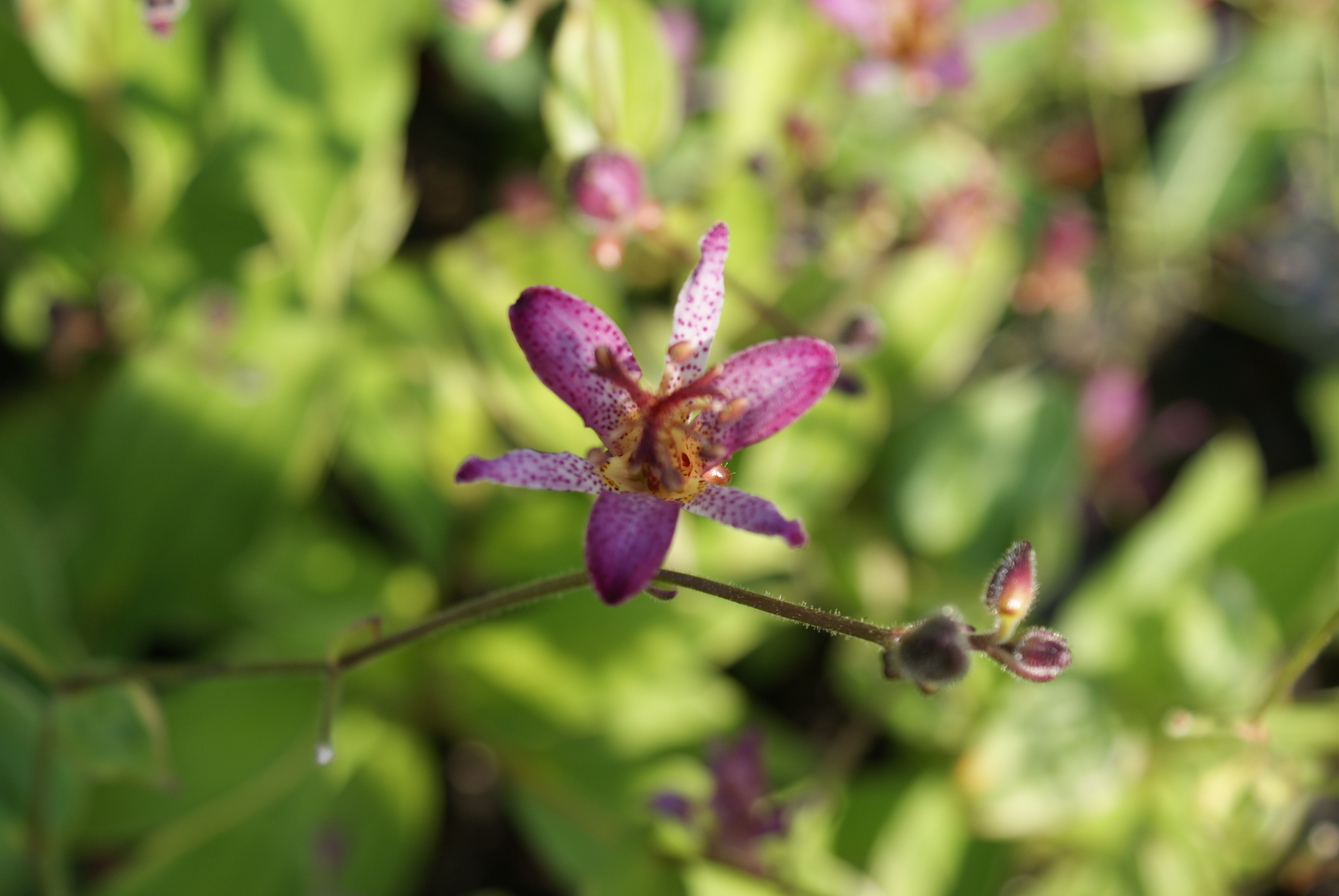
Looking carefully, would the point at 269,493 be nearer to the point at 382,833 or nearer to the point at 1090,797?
the point at 382,833

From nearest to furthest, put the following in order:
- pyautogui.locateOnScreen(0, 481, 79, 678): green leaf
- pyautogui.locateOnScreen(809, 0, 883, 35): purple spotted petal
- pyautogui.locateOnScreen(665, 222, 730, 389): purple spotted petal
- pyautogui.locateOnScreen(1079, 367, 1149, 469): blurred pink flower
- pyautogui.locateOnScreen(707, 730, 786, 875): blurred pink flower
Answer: pyautogui.locateOnScreen(665, 222, 730, 389): purple spotted petal → pyautogui.locateOnScreen(707, 730, 786, 875): blurred pink flower → pyautogui.locateOnScreen(0, 481, 79, 678): green leaf → pyautogui.locateOnScreen(809, 0, 883, 35): purple spotted petal → pyautogui.locateOnScreen(1079, 367, 1149, 469): blurred pink flower

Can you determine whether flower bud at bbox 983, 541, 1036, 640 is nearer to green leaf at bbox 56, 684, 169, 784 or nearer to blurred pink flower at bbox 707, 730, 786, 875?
blurred pink flower at bbox 707, 730, 786, 875

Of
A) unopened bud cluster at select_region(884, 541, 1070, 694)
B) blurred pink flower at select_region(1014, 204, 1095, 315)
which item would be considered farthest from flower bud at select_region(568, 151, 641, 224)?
blurred pink flower at select_region(1014, 204, 1095, 315)

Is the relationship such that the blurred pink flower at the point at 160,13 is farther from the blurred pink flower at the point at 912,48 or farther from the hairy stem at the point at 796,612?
the blurred pink flower at the point at 912,48

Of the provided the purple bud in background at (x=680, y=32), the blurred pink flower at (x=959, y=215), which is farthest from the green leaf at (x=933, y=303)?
the purple bud in background at (x=680, y=32)

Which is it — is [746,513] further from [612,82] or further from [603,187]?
[612,82]
